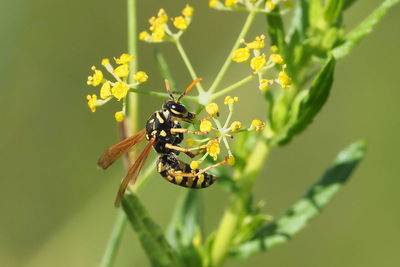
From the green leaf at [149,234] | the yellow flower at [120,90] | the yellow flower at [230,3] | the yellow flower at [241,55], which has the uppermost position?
the yellow flower at [230,3]

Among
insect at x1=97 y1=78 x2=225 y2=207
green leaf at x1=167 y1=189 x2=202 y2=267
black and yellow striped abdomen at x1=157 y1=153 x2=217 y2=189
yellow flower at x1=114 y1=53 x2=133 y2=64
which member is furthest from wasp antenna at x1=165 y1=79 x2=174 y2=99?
green leaf at x1=167 y1=189 x2=202 y2=267

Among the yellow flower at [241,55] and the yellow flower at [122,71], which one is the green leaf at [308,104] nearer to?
the yellow flower at [241,55]

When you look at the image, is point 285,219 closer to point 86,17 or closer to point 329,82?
point 329,82

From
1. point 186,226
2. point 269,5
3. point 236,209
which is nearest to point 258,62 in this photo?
point 269,5

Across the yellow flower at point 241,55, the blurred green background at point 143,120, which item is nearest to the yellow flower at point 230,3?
the yellow flower at point 241,55

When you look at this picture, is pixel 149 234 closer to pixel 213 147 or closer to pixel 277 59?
pixel 213 147

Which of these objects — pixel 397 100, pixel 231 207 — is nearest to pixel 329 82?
pixel 231 207

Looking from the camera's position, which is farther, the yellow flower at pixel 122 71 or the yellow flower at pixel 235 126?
the yellow flower at pixel 122 71
